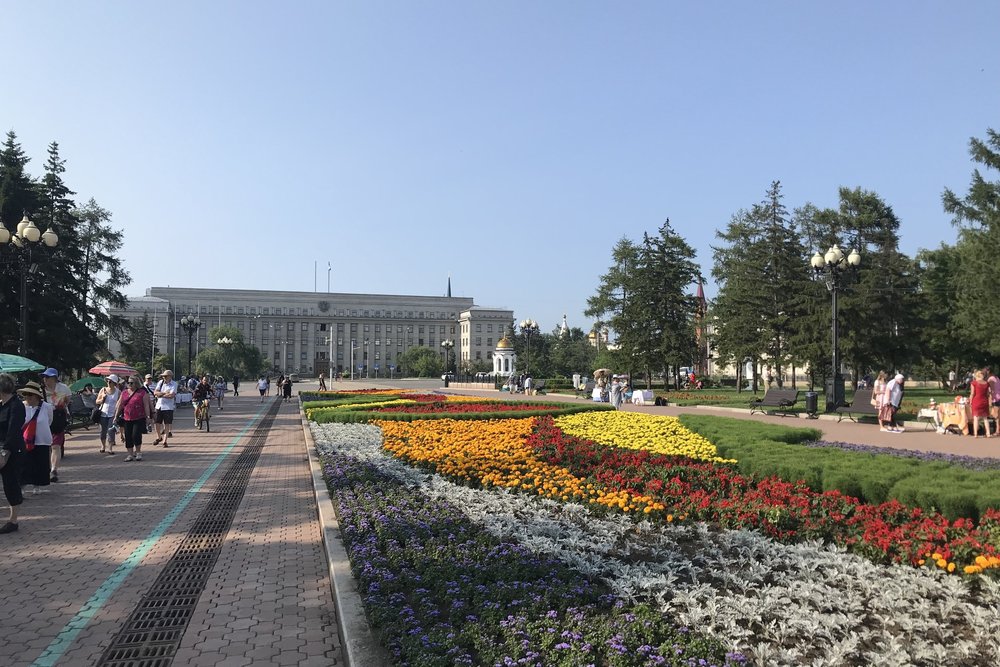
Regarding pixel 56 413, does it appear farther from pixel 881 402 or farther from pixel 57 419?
pixel 881 402

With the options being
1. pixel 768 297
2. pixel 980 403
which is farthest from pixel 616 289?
pixel 980 403

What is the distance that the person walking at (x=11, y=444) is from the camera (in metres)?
7.45

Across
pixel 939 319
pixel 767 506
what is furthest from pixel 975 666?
pixel 939 319

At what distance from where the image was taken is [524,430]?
49.0 feet

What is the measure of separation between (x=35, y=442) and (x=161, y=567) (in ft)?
10.9

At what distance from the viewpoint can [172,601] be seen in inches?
209

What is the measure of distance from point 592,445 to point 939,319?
39.7 metres

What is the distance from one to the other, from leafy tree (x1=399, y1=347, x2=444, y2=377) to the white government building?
10163 millimetres

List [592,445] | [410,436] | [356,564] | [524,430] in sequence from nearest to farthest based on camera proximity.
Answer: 1. [356,564]
2. [592,445]
3. [410,436]
4. [524,430]

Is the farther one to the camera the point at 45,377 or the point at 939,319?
the point at 939,319

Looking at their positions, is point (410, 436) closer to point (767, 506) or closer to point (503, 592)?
point (767, 506)

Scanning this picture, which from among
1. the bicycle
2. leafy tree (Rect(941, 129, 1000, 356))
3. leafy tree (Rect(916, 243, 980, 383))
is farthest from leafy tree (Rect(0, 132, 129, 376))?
leafy tree (Rect(916, 243, 980, 383))

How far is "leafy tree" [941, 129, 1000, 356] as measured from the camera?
2900 cm

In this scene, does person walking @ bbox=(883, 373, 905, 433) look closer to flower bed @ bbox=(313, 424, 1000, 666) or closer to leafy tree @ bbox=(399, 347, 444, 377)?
flower bed @ bbox=(313, 424, 1000, 666)
